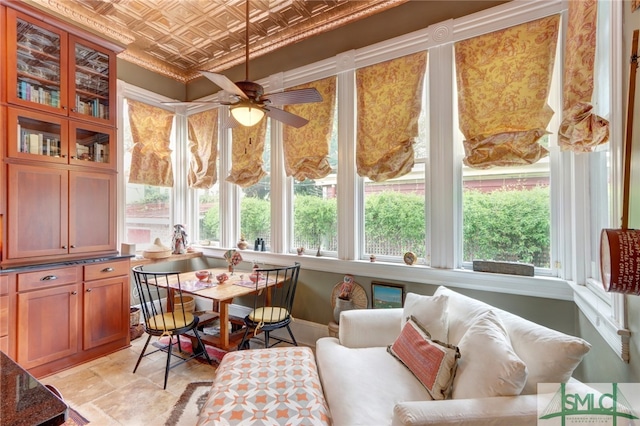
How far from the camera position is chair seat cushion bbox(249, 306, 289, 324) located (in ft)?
8.95

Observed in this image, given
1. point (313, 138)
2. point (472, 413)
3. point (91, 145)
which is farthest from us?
point (313, 138)

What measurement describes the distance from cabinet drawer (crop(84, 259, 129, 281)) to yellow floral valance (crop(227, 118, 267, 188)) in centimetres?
156

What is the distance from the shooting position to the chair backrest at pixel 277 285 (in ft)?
9.31

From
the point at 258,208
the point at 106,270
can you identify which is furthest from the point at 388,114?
the point at 106,270

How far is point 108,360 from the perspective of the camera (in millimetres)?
2871

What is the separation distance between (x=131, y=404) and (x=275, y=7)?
372 cm

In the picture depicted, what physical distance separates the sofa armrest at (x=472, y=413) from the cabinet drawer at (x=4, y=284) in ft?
9.86

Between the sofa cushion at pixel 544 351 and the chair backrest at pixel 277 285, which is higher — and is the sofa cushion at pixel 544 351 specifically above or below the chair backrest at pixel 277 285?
above

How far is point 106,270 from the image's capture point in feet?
9.78

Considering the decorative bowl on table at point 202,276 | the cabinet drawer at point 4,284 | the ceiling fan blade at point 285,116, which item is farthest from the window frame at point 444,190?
the cabinet drawer at point 4,284

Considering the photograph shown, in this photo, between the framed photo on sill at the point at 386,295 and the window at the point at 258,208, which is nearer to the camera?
the framed photo on sill at the point at 386,295

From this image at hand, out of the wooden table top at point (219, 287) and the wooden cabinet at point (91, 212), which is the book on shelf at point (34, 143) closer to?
the wooden cabinet at point (91, 212)

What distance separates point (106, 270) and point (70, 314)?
0.46 m

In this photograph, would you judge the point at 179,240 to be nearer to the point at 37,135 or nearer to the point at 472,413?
the point at 37,135
